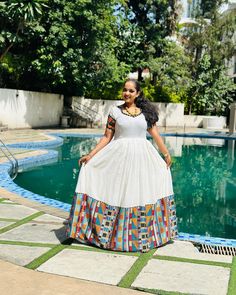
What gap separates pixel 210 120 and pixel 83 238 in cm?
2571

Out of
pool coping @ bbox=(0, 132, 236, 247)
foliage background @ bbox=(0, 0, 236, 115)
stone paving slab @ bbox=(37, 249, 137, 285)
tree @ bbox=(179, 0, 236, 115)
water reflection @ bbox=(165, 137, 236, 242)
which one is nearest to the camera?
stone paving slab @ bbox=(37, 249, 137, 285)

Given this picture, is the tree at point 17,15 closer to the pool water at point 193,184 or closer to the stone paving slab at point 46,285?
the pool water at point 193,184

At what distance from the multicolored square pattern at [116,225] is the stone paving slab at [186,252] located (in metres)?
0.09

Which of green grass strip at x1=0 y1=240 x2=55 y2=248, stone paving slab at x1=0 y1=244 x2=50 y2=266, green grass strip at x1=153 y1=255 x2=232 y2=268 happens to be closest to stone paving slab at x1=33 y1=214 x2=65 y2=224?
green grass strip at x1=0 y1=240 x2=55 y2=248

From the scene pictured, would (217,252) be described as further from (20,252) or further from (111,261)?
(20,252)

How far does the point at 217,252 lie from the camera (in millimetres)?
4426

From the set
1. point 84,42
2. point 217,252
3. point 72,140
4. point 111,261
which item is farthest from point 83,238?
point 84,42

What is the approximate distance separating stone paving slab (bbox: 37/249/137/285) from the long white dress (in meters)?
0.21

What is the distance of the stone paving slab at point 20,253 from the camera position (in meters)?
3.73

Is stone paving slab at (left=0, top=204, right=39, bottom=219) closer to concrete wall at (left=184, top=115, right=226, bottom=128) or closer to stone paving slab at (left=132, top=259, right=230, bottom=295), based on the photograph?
stone paving slab at (left=132, top=259, right=230, bottom=295)

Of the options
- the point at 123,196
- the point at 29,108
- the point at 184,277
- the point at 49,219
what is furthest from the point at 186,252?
the point at 29,108

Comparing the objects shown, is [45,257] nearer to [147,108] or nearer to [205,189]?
[147,108]

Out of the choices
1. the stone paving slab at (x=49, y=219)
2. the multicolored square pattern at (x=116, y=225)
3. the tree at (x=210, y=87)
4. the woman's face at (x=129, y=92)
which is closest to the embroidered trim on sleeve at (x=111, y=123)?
the woman's face at (x=129, y=92)

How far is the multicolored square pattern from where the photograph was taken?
4.09 m
